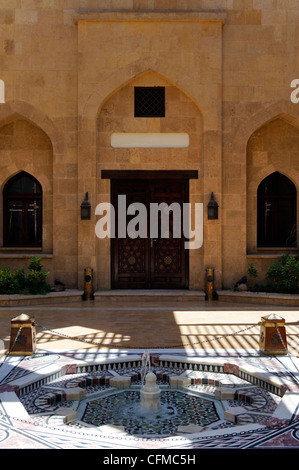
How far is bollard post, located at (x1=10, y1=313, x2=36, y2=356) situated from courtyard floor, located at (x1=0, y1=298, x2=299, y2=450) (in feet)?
0.36

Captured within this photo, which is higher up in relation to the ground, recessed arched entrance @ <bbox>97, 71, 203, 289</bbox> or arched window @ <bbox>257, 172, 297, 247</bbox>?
recessed arched entrance @ <bbox>97, 71, 203, 289</bbox>

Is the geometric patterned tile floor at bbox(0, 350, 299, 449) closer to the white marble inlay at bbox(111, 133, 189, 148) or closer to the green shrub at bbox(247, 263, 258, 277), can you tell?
the green shrub at bbox(247, 263, 258, 277)

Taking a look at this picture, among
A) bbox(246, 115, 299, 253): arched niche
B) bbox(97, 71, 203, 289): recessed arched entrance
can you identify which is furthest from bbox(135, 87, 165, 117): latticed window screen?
bbox(246, 115, 299, 253): arched niche

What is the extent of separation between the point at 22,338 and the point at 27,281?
4.69m

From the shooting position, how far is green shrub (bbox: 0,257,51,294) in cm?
1051

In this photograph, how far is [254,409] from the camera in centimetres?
462

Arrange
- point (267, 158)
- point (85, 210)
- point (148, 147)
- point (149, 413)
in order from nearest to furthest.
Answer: point (149, 413), point (85, 210), point (148, 147), point (267, 158)

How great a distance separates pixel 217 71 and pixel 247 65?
68 cm

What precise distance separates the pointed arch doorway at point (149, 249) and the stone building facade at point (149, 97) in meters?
0.13

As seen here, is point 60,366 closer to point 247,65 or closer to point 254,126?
point 254,126

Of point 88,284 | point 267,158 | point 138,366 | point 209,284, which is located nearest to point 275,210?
point 267,158

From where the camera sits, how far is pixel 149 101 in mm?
11453

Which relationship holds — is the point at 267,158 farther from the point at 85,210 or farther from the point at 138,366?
the point at 138,366

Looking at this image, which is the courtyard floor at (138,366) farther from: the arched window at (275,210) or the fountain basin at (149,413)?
the arched window at (275,210)
